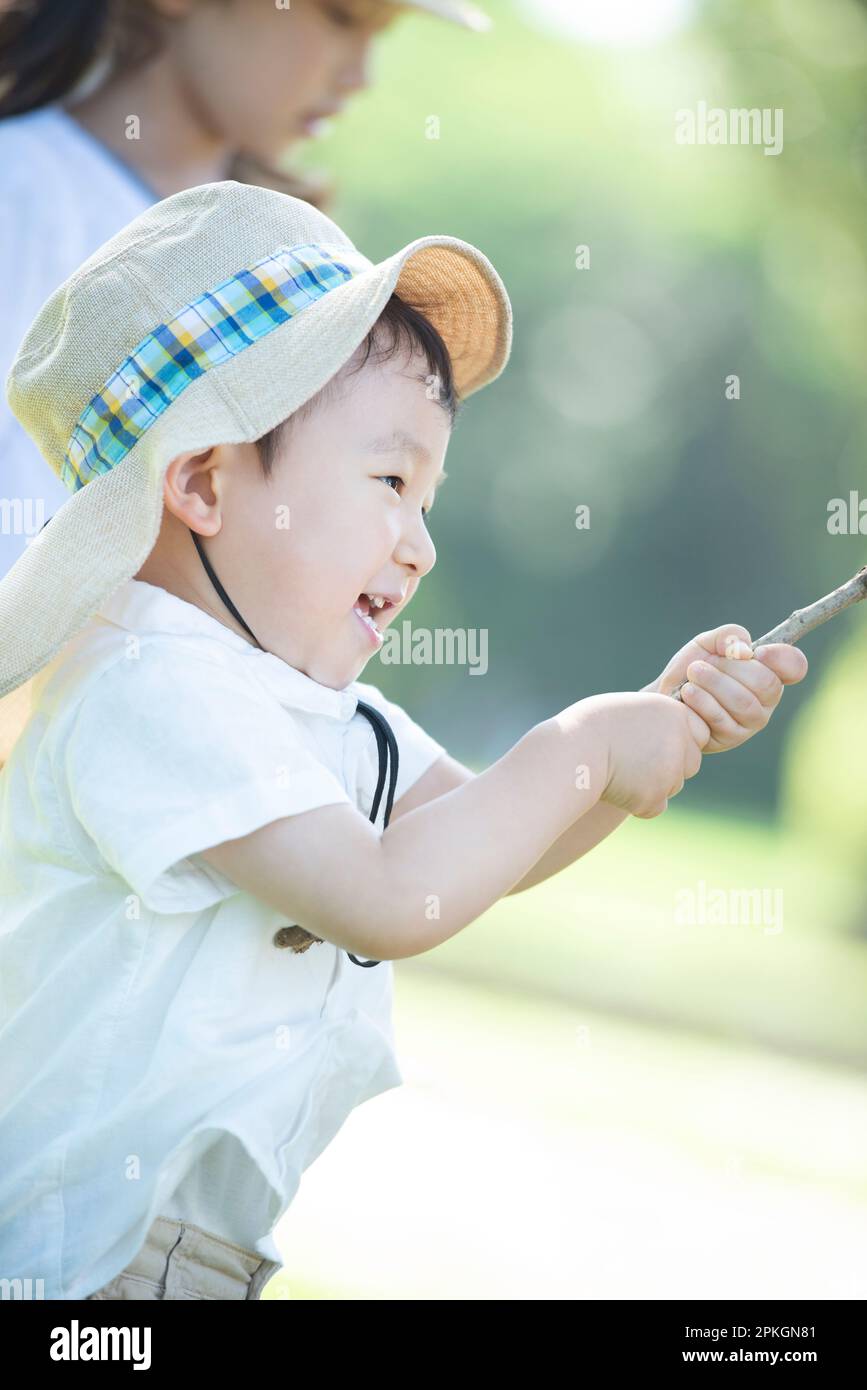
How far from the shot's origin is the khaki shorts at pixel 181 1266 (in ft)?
3.86

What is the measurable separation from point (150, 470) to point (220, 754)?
24cm

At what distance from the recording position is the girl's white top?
2.11m

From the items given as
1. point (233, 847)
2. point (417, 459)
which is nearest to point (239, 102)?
point (417, 459)

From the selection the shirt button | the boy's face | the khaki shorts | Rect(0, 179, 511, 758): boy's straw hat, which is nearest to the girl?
Rect(0, 179, 511, 758): boy's straw hat

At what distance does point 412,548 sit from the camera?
1.27 meters

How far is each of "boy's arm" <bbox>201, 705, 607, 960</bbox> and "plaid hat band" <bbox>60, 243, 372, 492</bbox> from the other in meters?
0.36

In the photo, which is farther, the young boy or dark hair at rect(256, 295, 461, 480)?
dark hair at rect(256, 295, 461, 480)

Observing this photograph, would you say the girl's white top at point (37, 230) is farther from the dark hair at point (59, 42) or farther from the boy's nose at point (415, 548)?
the boy's nose at point (415, 548)

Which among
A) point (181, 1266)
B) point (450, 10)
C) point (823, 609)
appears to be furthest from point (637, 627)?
point (181, 1266)

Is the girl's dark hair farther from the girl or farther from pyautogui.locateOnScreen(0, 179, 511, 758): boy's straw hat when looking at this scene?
pyautogui.locateOnScreen(0, 179, 511, 758): boy's straw hat

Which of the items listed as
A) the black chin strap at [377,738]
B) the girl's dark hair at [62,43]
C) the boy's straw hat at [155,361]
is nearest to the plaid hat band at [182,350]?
the boy's straw hat at [155,361]

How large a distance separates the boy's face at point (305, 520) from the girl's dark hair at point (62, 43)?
1.40 meters
